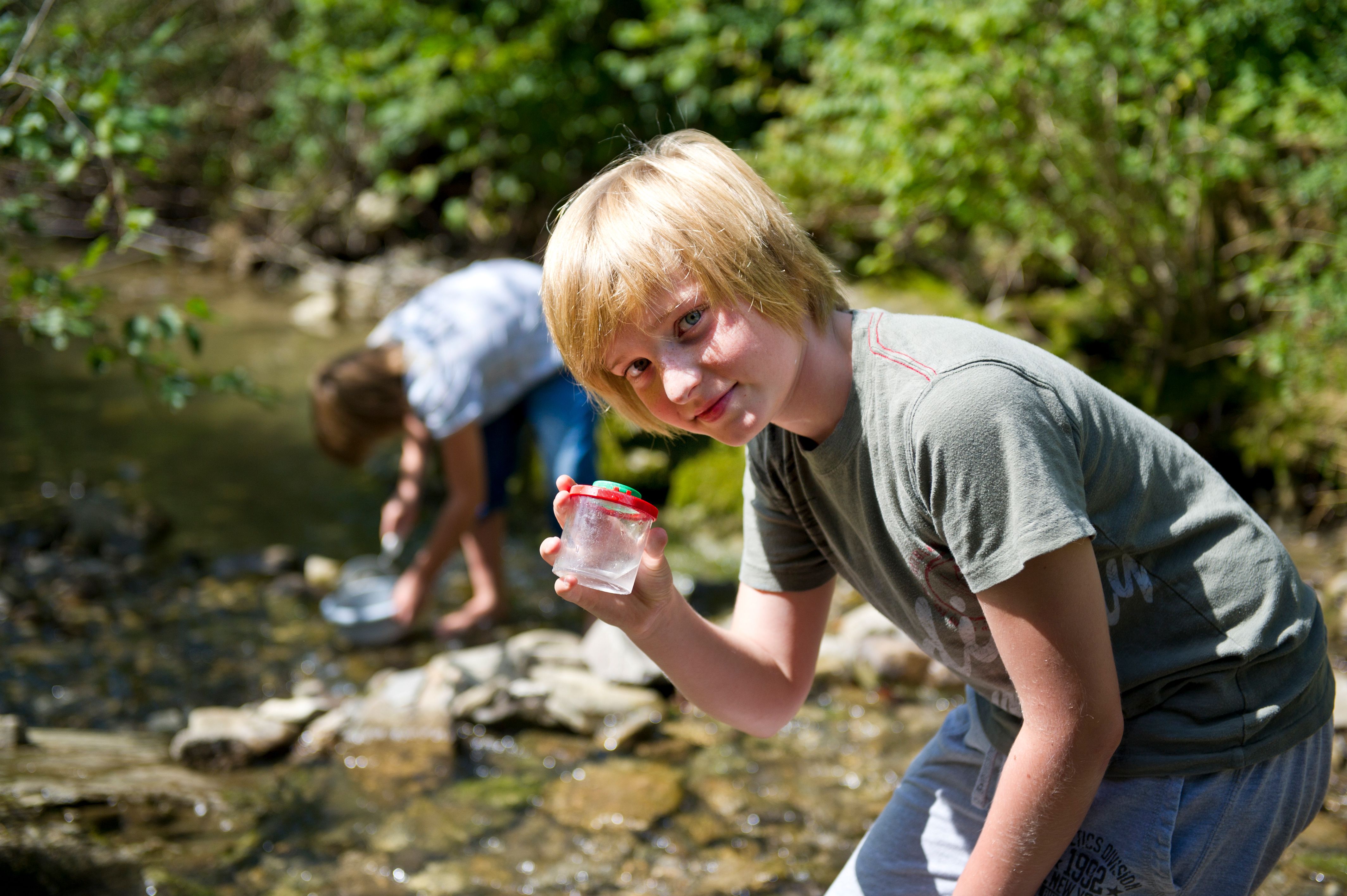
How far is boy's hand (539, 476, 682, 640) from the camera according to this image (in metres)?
1.40

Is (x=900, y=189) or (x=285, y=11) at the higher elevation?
(x=285, y=11)

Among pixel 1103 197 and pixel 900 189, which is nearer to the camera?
pixel 1103 197

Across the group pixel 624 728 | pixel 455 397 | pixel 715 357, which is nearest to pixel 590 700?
pixel 624 728

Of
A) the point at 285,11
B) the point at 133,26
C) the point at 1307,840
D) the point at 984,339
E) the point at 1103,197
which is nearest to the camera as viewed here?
the point at 984,339

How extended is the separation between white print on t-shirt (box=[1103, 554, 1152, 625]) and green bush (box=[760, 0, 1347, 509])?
3051 millimetres

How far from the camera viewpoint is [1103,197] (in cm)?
442

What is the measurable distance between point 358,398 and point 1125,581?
9.48 ft

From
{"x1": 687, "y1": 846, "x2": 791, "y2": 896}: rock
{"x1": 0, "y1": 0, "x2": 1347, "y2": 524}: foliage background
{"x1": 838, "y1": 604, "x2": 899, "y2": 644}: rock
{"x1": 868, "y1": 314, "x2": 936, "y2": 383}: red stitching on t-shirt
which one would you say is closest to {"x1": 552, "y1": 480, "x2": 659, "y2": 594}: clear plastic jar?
{"x1": 868, "y1": 314, "x2": 936, "y2": 383}: red stitching on t-shirt

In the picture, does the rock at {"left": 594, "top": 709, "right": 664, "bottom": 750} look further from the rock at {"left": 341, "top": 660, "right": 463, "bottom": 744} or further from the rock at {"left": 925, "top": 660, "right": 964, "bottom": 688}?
the rock at {"left": 925, "top": 660, "right": 964, "bottom": 688}

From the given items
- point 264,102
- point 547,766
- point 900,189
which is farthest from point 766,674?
point 264,102

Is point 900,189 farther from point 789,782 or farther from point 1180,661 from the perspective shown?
point 1180,661

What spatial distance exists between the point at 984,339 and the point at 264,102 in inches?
454

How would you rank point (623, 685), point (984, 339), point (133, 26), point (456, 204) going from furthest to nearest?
point (456, 204) < point (133, 26) < point (623, 685) < point (984, 339)

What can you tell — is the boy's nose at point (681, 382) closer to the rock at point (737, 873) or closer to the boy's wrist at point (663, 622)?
the boy's wrist at point (663, 622)
